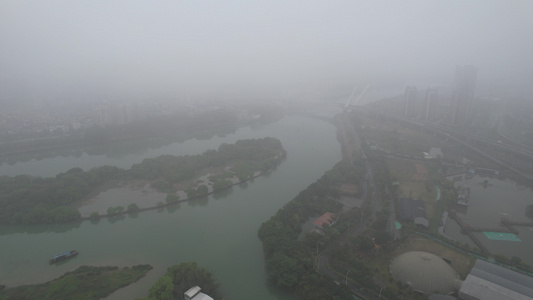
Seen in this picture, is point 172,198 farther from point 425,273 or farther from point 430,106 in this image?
point 430,106

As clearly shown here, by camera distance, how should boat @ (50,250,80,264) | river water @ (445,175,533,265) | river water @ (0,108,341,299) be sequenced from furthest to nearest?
river water @ (445,175,533,265) < boat @ (50,250,80,264) < river water @ (0,108,341,299)

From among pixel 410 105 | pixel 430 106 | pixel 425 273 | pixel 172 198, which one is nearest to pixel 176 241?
pixel 172 198

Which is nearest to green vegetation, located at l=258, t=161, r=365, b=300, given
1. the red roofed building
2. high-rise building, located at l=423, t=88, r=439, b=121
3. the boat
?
the red roofed building

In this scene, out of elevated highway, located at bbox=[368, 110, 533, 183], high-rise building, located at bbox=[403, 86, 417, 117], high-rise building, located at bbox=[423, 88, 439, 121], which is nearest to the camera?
elevated highway, located at bbox=[368, 110, 533, 183]

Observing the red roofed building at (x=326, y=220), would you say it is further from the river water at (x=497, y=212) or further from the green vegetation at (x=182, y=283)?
the green vegetation at (x=182, y=283)

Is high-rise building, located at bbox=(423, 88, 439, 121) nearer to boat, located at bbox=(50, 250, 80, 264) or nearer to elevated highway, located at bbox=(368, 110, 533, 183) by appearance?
elevated highway, located at bbox=(368, 110, 533, 183)

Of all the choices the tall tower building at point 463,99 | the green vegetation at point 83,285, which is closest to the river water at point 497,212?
the green vegetation at point 83,285
